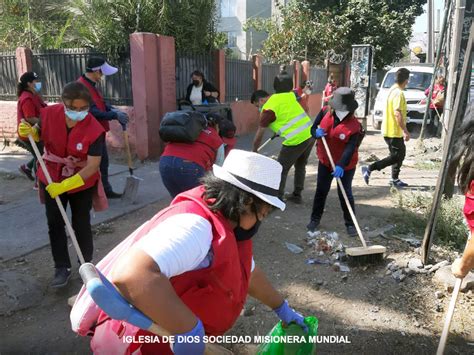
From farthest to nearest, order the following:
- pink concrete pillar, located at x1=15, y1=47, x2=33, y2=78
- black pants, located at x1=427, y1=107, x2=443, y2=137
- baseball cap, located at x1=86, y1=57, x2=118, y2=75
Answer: black pants, located at x1=427, y1=107, x2=443, y2=137
pink concrete pillar, located at x1=15, y1=47, x2=33, y2=78
baseball cap, located at x1=86, y1=57, x2=118, y2=75

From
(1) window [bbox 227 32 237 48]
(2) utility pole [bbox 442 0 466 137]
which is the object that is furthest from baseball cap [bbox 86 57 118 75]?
(1) window [bbox 227 32 237 48]

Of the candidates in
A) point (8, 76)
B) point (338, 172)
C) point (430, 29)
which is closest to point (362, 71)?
point (430, 29)

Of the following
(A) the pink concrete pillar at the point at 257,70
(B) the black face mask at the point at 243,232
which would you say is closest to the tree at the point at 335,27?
(A) the pink concrete pillar at the point at 257,70

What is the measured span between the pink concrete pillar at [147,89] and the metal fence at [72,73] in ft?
1.24

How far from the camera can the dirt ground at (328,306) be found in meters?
2.93

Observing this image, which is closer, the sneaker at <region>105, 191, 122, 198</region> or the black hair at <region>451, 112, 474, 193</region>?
the black hair at <region>451, 112, 474, 193</region>

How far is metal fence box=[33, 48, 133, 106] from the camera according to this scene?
26.2 ft

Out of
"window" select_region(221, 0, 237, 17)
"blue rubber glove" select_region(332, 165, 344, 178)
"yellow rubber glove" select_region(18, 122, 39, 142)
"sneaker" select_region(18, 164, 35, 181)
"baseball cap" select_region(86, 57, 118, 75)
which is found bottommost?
"sneaker" select_region(18, 164, 35, 181)

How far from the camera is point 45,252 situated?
4.30 meters

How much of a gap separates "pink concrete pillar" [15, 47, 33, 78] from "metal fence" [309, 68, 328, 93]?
1055cm

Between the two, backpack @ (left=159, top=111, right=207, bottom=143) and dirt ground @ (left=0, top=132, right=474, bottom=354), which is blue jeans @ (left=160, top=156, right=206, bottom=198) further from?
dirt ground @ (left=0, top=132, right=474, bottom=354)

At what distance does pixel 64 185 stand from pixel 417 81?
41.6ft

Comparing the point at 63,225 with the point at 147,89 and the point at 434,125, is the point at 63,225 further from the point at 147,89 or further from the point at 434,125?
the point at 434,125

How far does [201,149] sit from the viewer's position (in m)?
3.46
